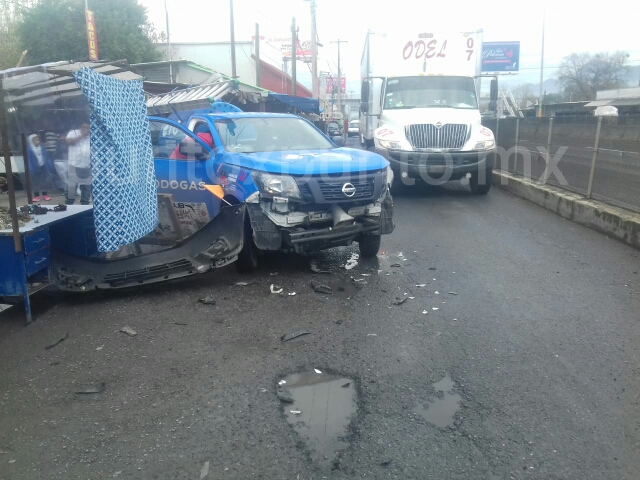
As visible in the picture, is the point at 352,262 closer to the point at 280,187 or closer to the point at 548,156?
the point at 280,187

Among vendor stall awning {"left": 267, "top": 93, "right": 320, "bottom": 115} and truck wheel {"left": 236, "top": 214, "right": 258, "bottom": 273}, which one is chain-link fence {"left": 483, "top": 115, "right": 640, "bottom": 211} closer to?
truck wheel {"left": 236, "top": 214, "right": 258, "bottom": 273}

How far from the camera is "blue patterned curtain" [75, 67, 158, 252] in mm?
5277

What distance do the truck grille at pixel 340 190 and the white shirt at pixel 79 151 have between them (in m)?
2.85

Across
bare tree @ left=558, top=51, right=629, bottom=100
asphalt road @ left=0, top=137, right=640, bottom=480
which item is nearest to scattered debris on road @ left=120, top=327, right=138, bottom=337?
asphalt road @ left=0, top=137, right=640, bottom=480

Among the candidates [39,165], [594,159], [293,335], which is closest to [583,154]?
[594,159]

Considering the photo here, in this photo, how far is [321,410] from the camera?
3652 millimetres

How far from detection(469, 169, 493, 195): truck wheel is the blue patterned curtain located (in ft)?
27.0

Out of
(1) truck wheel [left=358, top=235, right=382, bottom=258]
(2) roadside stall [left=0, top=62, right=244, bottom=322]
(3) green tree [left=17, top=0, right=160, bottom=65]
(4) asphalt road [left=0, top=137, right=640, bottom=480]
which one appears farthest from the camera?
(3) green tree [left=17, top=0, right=160, bottom=65]

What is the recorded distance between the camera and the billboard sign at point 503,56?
54.1 meters

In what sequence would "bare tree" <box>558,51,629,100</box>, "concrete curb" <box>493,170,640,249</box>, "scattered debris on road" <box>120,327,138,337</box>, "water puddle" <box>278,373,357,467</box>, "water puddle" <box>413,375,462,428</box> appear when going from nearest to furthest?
"water puddle" <box>278,373,357,467</box> → "water puddle" <box>413,375,462,428</box> → "scattered debris on road" <box>120,327,138,337</box> → "concrete curb" <box>493,170,640,249</box> → "bare tree" <box>558,51,629,100</box>

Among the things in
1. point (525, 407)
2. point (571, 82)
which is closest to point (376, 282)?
point (525, 407)

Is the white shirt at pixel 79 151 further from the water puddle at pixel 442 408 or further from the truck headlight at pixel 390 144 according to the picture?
the truck headlight at pixel 390 144

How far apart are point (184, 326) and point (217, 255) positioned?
120cm

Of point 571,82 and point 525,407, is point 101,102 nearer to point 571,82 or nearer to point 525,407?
point 525,407
